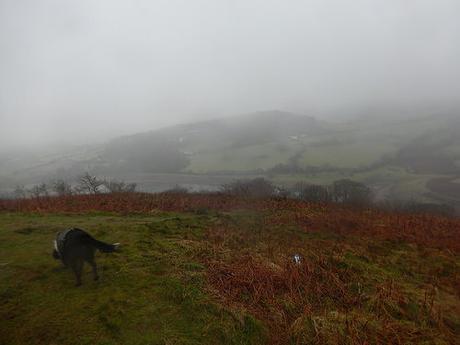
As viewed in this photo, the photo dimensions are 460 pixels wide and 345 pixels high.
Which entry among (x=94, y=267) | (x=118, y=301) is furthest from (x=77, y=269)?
(x=118, y=301)

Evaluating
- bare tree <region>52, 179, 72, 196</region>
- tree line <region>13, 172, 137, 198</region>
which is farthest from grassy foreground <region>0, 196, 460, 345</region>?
bare tree <region>52, 179, 72, 196</region>

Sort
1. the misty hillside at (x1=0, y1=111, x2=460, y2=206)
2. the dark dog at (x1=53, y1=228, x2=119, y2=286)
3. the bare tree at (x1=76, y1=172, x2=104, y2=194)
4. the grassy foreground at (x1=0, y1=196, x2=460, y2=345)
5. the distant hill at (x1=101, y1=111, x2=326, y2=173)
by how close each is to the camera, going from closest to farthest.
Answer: the grassy foreground at (x1=0, y1=196, x2=460, y2=345) < the dark dog at (x1=53, y1=228, x2=119, y2=286) < the bare tree at (x1=76, y1=172, x2=104, y2=194) < the misty hillside at (x1=0, y1=111, x2=460, y2=206) < the distant hill at (x1=101, y1=111, x2=326, y2=173)

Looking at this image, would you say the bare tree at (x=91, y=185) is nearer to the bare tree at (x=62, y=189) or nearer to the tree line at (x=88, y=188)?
the tree line at (x=88, y=188)

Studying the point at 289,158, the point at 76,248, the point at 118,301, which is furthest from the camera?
the point at 289,158

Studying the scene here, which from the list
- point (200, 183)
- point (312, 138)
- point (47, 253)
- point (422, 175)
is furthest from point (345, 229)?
point (312, 138)

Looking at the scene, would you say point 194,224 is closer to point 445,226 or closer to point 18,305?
point 18,305

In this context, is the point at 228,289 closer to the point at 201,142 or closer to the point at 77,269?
the point at 77,269

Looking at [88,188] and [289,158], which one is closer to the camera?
[88,188]

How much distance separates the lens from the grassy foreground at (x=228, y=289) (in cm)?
730

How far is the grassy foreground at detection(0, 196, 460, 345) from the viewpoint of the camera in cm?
730

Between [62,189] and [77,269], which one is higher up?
[77,269]

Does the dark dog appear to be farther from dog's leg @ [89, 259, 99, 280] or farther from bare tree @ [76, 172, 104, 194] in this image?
bare tree @ [76, 172, 104, 194]

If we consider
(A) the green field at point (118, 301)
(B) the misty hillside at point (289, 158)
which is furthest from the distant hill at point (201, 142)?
(A) the green field at point (118, 301)

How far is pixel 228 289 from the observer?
9000 millimetres
